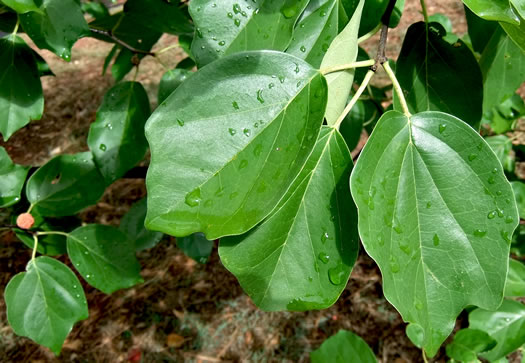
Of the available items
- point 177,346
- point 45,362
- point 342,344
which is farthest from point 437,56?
point 45,362

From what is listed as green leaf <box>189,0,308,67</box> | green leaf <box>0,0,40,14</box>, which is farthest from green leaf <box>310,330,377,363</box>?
green leaf <box>0,0,40,14</box>

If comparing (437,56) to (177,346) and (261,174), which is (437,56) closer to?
(261,174)

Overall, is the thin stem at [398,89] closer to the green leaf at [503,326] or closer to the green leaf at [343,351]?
the green leaf at [343,351]

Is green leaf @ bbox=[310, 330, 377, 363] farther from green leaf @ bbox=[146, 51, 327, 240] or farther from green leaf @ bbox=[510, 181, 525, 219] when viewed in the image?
green leaf @ bbox=[146, 51, 327, 240]

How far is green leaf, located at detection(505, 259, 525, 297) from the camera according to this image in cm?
116

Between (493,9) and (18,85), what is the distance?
92 centimetres

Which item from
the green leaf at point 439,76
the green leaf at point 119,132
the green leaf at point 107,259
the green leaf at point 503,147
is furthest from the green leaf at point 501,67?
the green leaf at point 107,259

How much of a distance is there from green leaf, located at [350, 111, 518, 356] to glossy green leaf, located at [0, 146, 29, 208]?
34.0 inches

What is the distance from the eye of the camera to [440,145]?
0.59 metres

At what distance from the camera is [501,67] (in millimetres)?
912

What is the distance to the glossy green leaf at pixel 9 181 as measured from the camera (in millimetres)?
1047

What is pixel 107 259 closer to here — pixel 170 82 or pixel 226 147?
pixel 170 82

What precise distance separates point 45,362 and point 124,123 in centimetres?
112

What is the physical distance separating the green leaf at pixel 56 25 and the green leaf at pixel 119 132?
0.22 m
